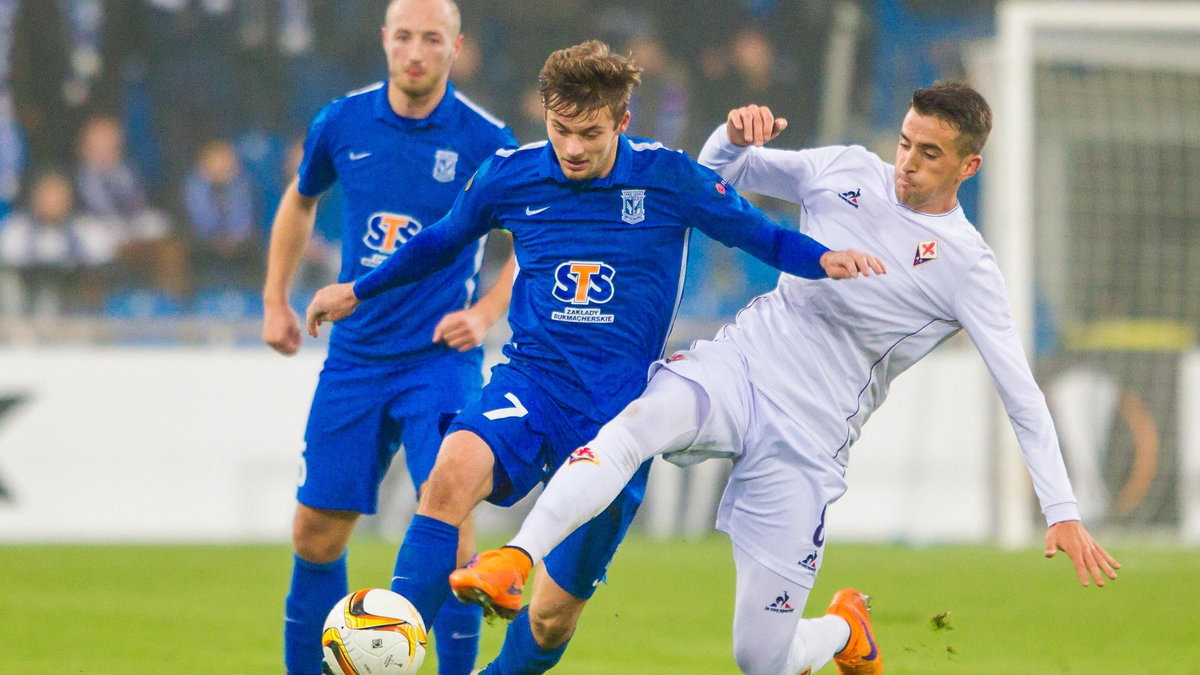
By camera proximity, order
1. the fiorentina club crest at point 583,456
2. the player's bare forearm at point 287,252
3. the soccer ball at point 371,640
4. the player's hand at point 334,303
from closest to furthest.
A: the soccer ball at point 371,640
the fiorentina club crest at point 583,456
the player's hand at point 334,303
the player's bare forearm at point 287,252

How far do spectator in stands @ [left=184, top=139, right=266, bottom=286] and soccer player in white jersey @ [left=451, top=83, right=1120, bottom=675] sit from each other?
8.64m

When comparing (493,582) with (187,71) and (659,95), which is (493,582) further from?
(187,71)

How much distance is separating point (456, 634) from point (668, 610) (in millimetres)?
2970

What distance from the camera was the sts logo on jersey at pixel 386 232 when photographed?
510 cm

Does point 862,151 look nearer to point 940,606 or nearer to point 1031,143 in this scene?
point 940,606

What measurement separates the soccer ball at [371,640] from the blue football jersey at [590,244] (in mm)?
777

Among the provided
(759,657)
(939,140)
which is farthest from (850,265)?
(759,657)

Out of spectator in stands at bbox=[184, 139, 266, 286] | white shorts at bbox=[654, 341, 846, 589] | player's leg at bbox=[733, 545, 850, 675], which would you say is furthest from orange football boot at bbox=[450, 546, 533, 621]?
spectator in stands at bbox=[184, 139, 266, 286]

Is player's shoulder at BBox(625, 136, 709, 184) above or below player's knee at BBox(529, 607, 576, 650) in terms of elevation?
above

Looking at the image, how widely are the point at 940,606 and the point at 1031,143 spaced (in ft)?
17.7

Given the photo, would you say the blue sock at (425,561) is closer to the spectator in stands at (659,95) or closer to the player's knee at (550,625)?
the player's knee at (550,625)

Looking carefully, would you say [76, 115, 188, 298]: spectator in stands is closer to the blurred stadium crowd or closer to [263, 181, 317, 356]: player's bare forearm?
the blurred stadium crowd

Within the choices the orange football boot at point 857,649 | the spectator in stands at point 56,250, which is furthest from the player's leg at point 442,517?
the spectator in stands at point 56,250

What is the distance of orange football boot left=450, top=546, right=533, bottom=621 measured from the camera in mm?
3594
